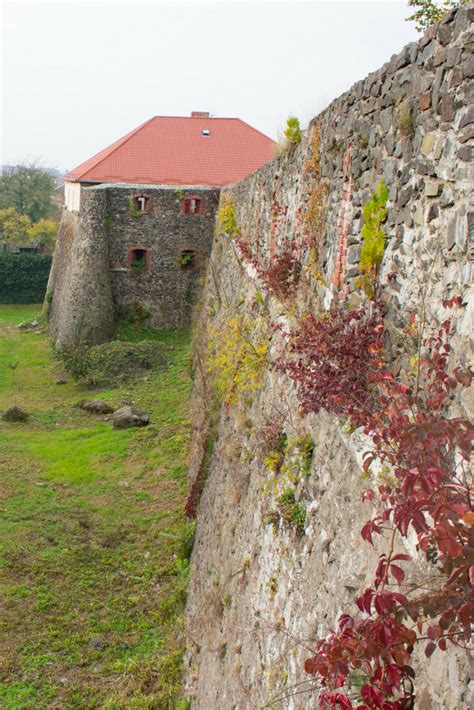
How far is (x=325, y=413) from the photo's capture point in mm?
4473

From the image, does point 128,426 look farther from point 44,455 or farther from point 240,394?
point 240,394

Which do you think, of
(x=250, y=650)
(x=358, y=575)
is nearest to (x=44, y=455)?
(x=250, y=650)

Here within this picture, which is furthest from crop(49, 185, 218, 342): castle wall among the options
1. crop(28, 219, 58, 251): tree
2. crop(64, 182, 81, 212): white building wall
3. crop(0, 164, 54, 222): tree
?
crop(0, 164, 54, 222): tree

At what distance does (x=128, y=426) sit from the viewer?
14781 millimetres

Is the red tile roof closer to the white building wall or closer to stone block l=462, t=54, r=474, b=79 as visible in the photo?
the white building wall

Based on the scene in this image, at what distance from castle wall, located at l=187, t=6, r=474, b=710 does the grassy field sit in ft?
2.89

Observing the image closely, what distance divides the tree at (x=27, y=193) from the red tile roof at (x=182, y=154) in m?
22.9

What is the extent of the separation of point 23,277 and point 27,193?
1329cm

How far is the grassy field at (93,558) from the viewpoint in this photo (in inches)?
286

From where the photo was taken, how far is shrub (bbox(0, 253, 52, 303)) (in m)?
35.9

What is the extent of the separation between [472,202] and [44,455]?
12234 mm

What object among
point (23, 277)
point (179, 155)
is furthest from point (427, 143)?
point (23, 277)

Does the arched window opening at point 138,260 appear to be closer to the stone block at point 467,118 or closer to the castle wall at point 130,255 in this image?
the castle wall at point 130,255

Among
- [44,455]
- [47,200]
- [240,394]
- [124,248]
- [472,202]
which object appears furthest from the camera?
[47,200]
